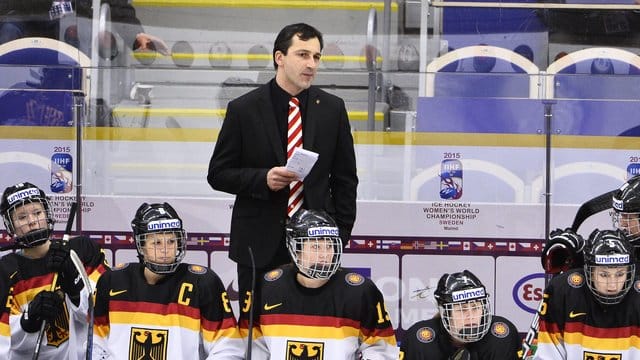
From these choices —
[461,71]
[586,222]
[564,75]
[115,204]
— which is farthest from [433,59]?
[115,204]

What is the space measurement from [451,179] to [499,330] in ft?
4.74

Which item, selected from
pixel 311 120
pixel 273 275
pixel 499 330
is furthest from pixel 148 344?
pixel 499 330

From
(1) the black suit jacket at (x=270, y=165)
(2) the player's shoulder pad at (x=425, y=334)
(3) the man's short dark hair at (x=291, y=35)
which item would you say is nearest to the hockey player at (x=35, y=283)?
(1) the black suit jacket at (x=270, y=165)

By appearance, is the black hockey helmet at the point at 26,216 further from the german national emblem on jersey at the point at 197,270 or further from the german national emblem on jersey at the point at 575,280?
the german national emblem on jersey at the point at 575,280

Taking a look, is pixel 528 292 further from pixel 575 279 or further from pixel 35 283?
pixel 35 283

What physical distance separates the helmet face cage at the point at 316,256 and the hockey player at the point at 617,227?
94cm

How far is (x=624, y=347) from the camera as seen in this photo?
484 cm

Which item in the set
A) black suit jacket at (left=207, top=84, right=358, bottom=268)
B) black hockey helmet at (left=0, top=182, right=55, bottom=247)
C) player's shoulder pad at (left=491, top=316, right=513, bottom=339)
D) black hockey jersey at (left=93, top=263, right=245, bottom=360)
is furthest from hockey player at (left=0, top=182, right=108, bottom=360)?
player's shoulder pad at (left=491, top=316, right=513, bottom=339)

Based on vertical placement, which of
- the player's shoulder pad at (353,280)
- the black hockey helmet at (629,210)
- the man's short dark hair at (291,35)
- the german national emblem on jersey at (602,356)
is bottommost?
the german national emblem on jersey at (602,356)

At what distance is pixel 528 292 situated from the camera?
20.0ft

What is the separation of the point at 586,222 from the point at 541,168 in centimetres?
32

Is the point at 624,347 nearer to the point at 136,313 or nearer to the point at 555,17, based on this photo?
the point at 136,313

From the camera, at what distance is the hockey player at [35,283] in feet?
16.8

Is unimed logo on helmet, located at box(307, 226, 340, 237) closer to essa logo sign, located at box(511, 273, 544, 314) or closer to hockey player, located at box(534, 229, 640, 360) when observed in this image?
hockey player, located at box(534, 229, 640, 360)
